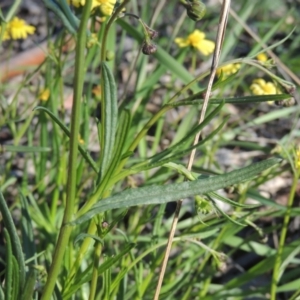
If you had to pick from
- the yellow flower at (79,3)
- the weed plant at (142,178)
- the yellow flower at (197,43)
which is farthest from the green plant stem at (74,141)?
the yellow flower at (197,43)

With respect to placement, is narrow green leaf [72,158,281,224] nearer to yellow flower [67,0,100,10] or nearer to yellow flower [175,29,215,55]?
yellow flower [67,0,100,10]

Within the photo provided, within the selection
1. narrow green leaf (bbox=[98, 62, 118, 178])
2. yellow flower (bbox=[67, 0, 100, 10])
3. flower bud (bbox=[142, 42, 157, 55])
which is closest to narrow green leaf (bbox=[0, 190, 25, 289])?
narrow green leaf (bbox=[98, 62, 118, 178])

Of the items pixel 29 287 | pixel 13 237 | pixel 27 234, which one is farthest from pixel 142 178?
pixel 29 287

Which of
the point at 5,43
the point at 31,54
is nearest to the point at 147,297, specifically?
the point at 31,54

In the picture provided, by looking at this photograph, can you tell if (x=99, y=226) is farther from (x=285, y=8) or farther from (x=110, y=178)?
(x=285, y=8)

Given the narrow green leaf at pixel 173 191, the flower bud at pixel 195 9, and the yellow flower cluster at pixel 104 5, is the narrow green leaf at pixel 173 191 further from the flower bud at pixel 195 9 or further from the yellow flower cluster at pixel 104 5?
the yellow flower cluster at pixel 104 5

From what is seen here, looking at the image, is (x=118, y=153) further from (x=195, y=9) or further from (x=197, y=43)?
(x=197, y=43)

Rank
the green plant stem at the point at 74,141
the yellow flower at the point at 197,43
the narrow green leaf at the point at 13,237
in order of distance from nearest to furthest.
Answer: the green plant stem at the point at 74,141 < the narrow green leaf at the point at 13,237 < the yellow flower at the point at 197,43
